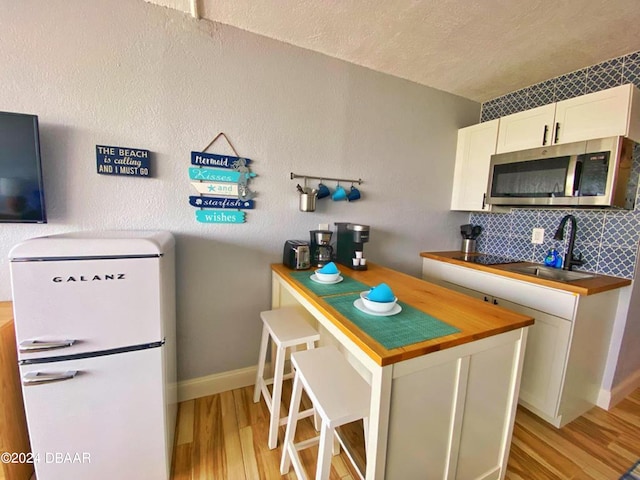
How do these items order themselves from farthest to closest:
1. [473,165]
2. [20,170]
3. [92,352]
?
[473,165] < [20,170] < [92,352]

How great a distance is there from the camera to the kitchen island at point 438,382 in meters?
0.84

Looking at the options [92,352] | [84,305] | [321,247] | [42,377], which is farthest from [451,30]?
[42,377]

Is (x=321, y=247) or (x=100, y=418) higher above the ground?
(x=321, y=247)

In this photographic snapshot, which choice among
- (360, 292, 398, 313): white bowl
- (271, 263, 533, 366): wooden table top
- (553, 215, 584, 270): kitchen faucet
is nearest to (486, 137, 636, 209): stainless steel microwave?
(553, 215, 584, 270): kitchen faucet

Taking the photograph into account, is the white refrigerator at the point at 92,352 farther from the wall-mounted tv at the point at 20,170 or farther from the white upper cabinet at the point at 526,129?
the white upper cabinet at the point at 526,129

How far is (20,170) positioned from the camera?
1248mm

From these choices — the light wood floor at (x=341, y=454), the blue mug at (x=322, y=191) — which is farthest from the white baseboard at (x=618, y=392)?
the blue mug at (x=322, y=191)

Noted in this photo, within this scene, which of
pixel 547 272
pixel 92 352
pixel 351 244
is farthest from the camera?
pixel 547 272

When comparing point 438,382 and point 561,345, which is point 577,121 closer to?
point 561,345

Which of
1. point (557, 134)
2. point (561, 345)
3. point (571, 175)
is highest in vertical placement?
point (557, 134)

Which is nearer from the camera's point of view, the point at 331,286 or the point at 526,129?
the point at 331,286

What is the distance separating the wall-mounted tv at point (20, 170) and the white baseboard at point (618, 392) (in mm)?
3582

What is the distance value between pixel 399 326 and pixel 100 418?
1258 mm

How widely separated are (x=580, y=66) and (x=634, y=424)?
244 cm
